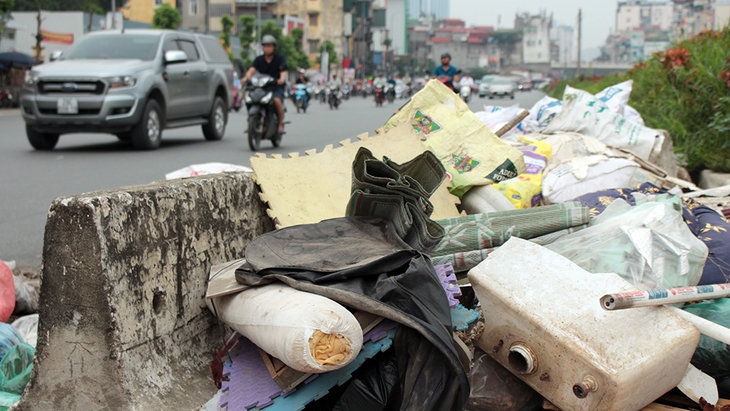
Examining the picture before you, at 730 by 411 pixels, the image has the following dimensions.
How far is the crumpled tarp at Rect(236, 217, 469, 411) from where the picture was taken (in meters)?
2.12

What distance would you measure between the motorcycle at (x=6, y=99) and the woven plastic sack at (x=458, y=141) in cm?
2393

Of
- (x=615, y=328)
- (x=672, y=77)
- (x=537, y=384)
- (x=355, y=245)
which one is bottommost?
(x=537, y=384)

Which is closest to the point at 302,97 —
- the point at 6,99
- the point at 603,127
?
the point at 6,99

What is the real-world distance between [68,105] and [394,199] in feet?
27.5

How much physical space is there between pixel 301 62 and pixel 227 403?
76683 millimetres

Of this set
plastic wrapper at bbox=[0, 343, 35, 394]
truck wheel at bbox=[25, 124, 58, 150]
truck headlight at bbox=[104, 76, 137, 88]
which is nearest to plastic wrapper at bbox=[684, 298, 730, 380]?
plastic wrapper at bbox=[0, 343, 35, 394]

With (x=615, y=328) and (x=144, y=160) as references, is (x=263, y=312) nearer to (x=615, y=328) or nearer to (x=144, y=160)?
(x=615, y=328)

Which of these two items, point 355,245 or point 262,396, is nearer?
point 262,396

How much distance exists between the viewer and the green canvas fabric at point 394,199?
8.52ft

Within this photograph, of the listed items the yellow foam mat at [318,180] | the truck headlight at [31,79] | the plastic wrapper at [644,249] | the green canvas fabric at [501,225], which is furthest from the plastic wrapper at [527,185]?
the truck headlight at [31,79]

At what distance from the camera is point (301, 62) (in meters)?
76.9

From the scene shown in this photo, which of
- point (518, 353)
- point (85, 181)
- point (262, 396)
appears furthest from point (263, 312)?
point (85, 181)

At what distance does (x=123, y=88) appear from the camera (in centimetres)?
992

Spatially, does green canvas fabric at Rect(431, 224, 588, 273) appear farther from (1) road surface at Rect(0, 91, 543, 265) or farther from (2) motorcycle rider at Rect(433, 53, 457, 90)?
(2) motorcycle rider at Rect(433, 53, 457, 90)
